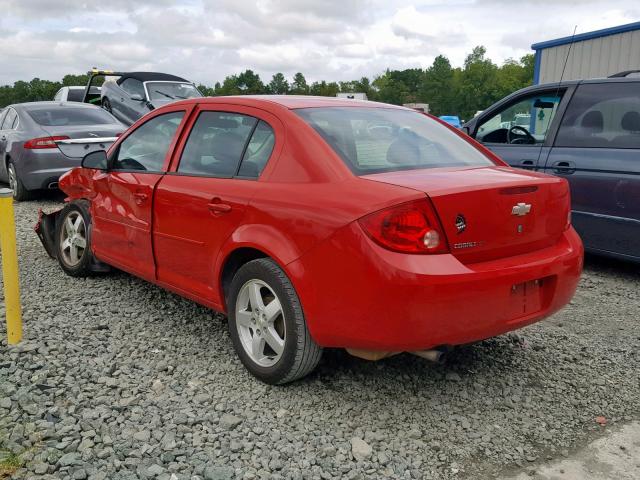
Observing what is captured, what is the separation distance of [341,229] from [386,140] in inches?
35.5

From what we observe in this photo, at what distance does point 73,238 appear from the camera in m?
5.43

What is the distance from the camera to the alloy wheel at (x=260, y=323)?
335 centimetres

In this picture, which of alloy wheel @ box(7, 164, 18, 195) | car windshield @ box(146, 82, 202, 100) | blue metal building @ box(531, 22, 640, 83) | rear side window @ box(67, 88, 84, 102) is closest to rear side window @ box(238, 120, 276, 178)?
alloy wheel @ box(7, 164, 18, 195)

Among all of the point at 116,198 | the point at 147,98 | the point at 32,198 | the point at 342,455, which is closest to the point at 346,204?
the point at 342,455

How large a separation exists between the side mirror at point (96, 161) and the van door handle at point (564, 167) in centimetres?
398

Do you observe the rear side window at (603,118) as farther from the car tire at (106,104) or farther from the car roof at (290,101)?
the car tire at (106,104)

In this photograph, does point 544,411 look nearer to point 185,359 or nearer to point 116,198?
point 185,359

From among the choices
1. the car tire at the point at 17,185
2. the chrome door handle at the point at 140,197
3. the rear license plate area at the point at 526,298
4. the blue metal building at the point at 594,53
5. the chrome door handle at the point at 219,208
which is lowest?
the car tire at the point at 17,185

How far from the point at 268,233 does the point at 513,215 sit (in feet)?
4.02

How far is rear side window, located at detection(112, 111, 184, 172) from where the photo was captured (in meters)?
4.30

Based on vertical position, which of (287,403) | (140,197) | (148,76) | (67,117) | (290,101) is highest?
(148,76)

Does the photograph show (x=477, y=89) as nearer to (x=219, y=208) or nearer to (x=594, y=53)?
(x=594, y=53)

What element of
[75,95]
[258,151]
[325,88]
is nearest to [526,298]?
[258,151]

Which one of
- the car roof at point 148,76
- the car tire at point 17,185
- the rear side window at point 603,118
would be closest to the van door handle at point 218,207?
the rear side window at point 603,118
